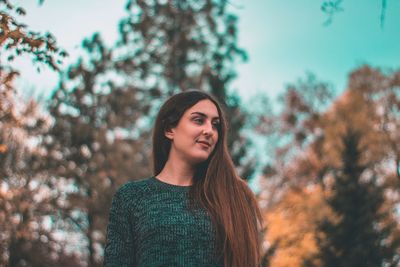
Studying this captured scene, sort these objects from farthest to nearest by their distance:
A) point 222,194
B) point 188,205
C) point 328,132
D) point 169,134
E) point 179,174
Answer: point 328,132
point 169,134
point 179,174
point 222,194
point 188,205

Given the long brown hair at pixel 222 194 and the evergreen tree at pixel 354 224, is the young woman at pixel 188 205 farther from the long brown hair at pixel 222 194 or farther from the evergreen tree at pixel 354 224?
the evergreen tree at pixel 354 224

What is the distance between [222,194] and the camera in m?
3.07

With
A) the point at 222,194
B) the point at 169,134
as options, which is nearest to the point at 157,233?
the point at 222,194

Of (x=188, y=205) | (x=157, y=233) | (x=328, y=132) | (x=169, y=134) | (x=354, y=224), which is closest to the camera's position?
(x=157, y=233)

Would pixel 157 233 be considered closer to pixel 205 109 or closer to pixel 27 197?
pixel 205 109

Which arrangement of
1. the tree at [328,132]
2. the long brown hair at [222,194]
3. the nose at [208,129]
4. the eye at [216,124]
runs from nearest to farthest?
1. the long brown hair at [222,194]
2. the nose at [208,129]
3. the eye at [216,124]
4. the tree at [328,132]

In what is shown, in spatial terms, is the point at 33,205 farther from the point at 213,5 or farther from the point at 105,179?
the point at 213,5

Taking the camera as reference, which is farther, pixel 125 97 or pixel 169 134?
pixel 125 97

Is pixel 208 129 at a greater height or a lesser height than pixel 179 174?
greater

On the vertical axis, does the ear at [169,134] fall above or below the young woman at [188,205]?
above

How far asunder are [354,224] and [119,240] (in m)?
13.7

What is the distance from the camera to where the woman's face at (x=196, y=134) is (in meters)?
3.13

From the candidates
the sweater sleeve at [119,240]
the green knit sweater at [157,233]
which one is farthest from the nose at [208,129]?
the sweater sleeve at [119,240]

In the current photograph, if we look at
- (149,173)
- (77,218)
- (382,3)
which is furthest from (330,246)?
(382,3)
